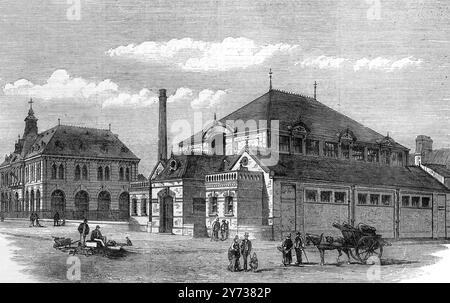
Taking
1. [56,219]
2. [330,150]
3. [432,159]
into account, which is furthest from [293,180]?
[56,219]

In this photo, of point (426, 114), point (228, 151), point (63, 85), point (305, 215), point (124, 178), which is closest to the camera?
point (63, 85)

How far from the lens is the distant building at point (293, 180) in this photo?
22.7 meters

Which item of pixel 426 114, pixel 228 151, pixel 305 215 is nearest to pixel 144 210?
pixel 228 151

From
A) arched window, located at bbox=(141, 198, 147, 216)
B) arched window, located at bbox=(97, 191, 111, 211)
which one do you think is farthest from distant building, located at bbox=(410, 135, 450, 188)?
arched window, located at bbox=(97, 191, 111, 211)

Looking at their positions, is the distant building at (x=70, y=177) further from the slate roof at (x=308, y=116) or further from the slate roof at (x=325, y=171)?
the slate roof at (x=308, y=116)

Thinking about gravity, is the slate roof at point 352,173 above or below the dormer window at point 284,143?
below

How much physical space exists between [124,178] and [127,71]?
34.7 ft

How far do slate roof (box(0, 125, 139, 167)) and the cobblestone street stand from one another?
296cm

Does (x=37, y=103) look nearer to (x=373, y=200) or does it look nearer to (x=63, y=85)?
(x=63, y=85)

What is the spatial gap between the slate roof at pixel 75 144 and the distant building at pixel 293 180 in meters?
1.91

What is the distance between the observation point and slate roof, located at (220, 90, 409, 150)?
22719 mm

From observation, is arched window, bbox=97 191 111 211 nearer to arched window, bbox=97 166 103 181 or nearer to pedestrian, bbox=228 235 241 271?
arched window, bbox=97 166 103 181

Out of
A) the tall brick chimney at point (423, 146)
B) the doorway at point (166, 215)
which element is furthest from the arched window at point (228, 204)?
the tall brick chimney at point (423, 146)

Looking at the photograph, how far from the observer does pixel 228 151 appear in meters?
24.8
